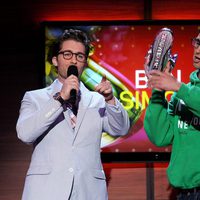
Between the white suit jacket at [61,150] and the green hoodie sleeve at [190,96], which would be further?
the white suit jacket at [61,150]

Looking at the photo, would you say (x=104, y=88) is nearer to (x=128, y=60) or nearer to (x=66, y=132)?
(x=66, y=132)

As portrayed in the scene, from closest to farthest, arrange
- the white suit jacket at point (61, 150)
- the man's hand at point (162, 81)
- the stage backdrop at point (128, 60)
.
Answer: the man's hand at point (162, 81)
the white suit jacket at point (61, 150)
the stage backdrop at point (128, 60)

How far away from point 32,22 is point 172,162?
1.86 m

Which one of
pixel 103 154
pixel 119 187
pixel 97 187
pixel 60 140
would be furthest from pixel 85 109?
pixel 119 187

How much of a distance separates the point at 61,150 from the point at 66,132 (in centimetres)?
7

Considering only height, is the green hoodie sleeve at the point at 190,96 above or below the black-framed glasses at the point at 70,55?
below

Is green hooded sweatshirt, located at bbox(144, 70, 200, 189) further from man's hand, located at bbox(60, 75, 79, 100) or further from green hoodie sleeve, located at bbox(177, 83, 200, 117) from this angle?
man's hand, located at bbox(60, 75, 79, 100)

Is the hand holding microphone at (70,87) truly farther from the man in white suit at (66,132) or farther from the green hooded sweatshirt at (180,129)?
the green hooded sweatshirt at (180,129)

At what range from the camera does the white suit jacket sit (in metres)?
1.96

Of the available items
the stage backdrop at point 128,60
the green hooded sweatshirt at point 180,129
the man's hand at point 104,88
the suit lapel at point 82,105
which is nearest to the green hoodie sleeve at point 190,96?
the green hooded sweatshirt at point 180,129

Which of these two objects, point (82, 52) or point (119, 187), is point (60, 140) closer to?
point (82, 52)

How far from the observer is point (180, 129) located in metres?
1.97

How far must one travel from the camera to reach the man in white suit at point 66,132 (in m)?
1.96

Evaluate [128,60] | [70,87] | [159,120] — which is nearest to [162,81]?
[159,120]
